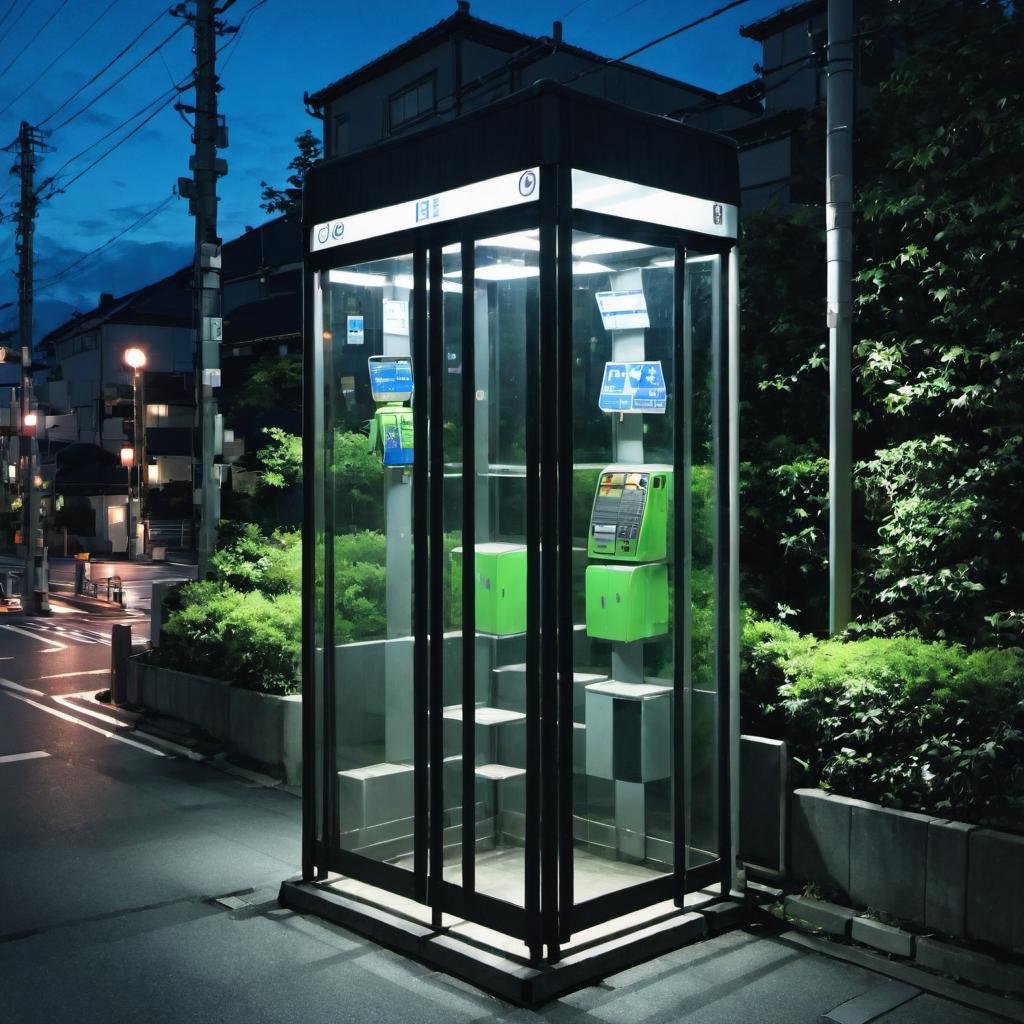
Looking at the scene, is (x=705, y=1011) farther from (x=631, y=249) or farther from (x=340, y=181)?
(x=340, y=181)

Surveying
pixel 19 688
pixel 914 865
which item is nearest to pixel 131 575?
pixel 19 688

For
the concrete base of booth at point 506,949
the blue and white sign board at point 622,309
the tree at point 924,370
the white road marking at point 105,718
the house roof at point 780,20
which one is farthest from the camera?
the house roof at point 780,20

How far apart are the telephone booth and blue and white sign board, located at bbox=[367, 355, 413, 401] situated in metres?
0.01

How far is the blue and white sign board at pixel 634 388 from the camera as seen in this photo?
594 centimetres

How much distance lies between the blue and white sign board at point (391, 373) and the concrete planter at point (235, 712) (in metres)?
3.74

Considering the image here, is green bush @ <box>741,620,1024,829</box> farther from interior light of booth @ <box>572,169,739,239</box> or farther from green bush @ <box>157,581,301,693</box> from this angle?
green bush @ <box>157,581,301,693</box>

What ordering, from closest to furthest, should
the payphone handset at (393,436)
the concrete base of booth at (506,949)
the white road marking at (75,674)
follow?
the concrete base of booth at (506,949), the payphone handset at (393,436), the white road marking at (75,674)

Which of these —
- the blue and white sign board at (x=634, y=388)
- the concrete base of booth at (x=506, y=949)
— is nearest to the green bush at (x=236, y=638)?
the concrete base of booth at (x=506, y=949)

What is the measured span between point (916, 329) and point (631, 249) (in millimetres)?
4143

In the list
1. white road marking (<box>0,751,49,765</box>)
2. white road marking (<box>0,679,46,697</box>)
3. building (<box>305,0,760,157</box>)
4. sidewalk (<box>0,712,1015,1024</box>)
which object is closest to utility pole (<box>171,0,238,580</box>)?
white road marking (<box>0,679,46,697</box>)

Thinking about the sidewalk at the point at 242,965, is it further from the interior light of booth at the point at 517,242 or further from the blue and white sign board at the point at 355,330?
the interior light of booth at the point at 517,242

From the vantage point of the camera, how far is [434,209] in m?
5.66

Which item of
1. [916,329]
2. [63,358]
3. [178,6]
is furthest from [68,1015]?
[63,358]

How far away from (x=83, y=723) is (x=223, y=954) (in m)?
6.79
